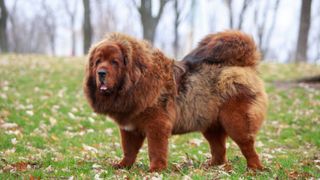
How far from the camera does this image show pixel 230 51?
275 inches

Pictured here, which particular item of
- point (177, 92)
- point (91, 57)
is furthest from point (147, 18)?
point (91, 57)

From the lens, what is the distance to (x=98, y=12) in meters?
60.5

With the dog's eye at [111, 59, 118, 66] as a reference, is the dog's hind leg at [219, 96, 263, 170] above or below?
below

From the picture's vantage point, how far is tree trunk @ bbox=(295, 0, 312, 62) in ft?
70.1

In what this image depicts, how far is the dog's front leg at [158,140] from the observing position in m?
6.22

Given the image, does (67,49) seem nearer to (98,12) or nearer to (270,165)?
(98,12)

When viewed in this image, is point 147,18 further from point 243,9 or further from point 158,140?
point 158,140

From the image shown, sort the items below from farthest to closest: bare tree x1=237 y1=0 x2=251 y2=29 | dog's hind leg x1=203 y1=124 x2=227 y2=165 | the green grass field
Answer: bare tree x1=237 y1=0 x2=251 y2=29, dog's hind leg x1=203 y1=124 x2=227 y2=165, the green grass field

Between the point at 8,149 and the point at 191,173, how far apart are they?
3.77 m

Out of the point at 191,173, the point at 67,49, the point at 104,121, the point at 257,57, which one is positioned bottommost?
the point at 67,49

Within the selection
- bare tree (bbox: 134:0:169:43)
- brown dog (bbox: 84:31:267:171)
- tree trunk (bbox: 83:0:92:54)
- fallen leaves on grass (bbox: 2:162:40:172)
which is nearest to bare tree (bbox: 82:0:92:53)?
tree trunk (bbox: 83:0:92:54)

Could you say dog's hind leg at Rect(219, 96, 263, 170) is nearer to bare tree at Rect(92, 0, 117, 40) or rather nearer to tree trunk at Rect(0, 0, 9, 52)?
tree trunk at Rect(0, 0, 9, 52)

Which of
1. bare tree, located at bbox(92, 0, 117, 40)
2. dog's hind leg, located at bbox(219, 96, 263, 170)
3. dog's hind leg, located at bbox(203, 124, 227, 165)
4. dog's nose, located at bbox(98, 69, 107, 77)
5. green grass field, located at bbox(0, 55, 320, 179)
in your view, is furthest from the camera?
bare tree, located at bbox(92, 0, 117, 40)

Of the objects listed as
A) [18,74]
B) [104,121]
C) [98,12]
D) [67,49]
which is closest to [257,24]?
[98,12]
